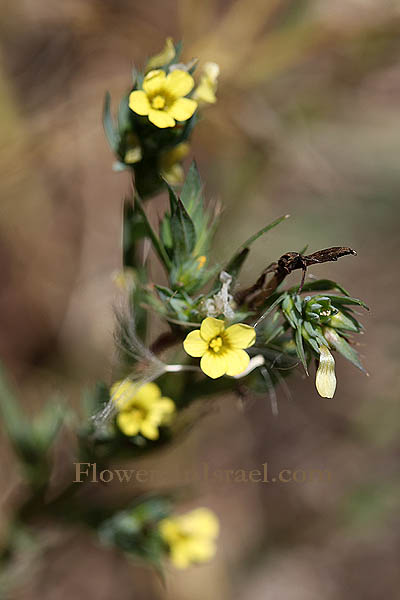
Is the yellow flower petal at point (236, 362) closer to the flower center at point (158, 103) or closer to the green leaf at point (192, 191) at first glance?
the green leaf at point (192, 191)

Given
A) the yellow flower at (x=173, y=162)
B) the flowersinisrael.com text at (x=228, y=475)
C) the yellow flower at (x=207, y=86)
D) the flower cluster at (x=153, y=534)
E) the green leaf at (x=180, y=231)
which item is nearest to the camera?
the green leaf at (x=180, y=231)

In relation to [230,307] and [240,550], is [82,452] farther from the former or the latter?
[240,550]

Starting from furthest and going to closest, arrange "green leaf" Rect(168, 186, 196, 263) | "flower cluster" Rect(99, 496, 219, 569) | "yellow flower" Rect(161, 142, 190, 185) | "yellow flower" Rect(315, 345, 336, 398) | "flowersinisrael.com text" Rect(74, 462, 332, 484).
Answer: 1. "flowersinisrael.com text" Rect(74, 462, 332, 484)
2. "flower cluster" Rect(99, 496, 219, 569)
3. "yellow flower" Rect(161, 142, 190, 185)
4. "green leaf" Rect(168, 186, 196, 263)
5. "yellow flower" Rect(315, 345, 336, 398)

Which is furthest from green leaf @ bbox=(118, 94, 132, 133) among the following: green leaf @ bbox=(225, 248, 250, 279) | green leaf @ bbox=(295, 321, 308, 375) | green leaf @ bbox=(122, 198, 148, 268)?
green leaf @ bbox=(295, 321, 308, 375)

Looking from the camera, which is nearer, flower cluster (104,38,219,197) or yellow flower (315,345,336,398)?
yellow flower (315,345,336,398)

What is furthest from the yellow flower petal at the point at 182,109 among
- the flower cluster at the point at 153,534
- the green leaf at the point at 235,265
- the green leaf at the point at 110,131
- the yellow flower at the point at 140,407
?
the flower cluster at the point at 153,534

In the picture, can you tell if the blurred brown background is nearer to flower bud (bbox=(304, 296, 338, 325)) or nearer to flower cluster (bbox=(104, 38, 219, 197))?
flower cluster (bbox=(104, 38, 219, 197))

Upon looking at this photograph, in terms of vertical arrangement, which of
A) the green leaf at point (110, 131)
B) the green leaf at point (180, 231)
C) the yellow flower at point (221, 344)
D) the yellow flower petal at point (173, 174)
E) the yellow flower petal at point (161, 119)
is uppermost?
the yellow flower petal at point (161, 119)

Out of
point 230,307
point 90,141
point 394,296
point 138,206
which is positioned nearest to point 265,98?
point 90,141
